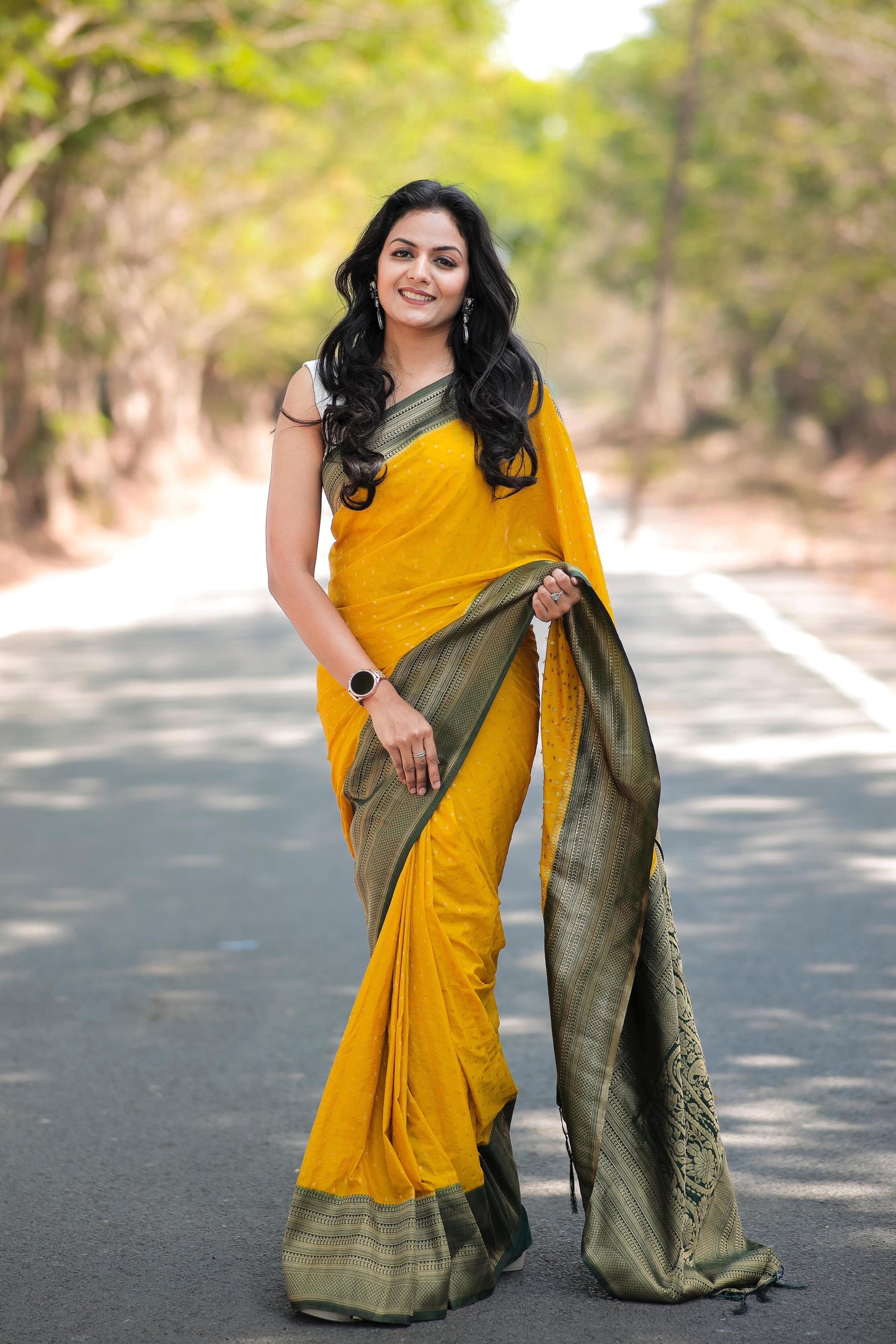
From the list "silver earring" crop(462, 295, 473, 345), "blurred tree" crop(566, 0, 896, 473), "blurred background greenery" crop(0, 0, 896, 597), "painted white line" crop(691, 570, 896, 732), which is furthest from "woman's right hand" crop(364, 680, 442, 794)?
"blurred tree" crop(566, 0, 896, 473)

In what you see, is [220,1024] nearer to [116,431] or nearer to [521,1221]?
[521,1221]

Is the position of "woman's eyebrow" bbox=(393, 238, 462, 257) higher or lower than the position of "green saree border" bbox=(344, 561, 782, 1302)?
higher

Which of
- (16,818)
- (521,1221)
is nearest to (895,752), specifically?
(16,818)

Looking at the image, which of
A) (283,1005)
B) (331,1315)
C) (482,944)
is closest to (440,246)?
(482,944)

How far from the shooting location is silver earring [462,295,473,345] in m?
3.34

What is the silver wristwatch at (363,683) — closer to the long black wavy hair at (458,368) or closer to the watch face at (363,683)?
the watch face at (363,683)

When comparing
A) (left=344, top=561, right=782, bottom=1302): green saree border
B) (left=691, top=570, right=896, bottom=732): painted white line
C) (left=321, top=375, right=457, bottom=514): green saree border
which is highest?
(left=691, top=570, right=896, bottom=732): painted white line

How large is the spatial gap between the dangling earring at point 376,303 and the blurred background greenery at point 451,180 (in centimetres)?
1115

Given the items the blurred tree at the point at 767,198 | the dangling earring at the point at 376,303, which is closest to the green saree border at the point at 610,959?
the dangling earring at the point at 376,303

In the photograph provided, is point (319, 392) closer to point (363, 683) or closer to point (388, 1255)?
point (363, 683)

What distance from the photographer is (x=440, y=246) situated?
3246 millimetres

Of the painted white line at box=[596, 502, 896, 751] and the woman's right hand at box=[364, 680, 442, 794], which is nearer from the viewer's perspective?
the woman's right hand at box=[364, 680, 442, 794]

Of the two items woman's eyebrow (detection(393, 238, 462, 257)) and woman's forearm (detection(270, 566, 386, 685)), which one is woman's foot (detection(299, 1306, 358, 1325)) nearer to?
woman's forearm (detection(270, 566, 386, 685))

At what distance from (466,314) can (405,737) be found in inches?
33.8
